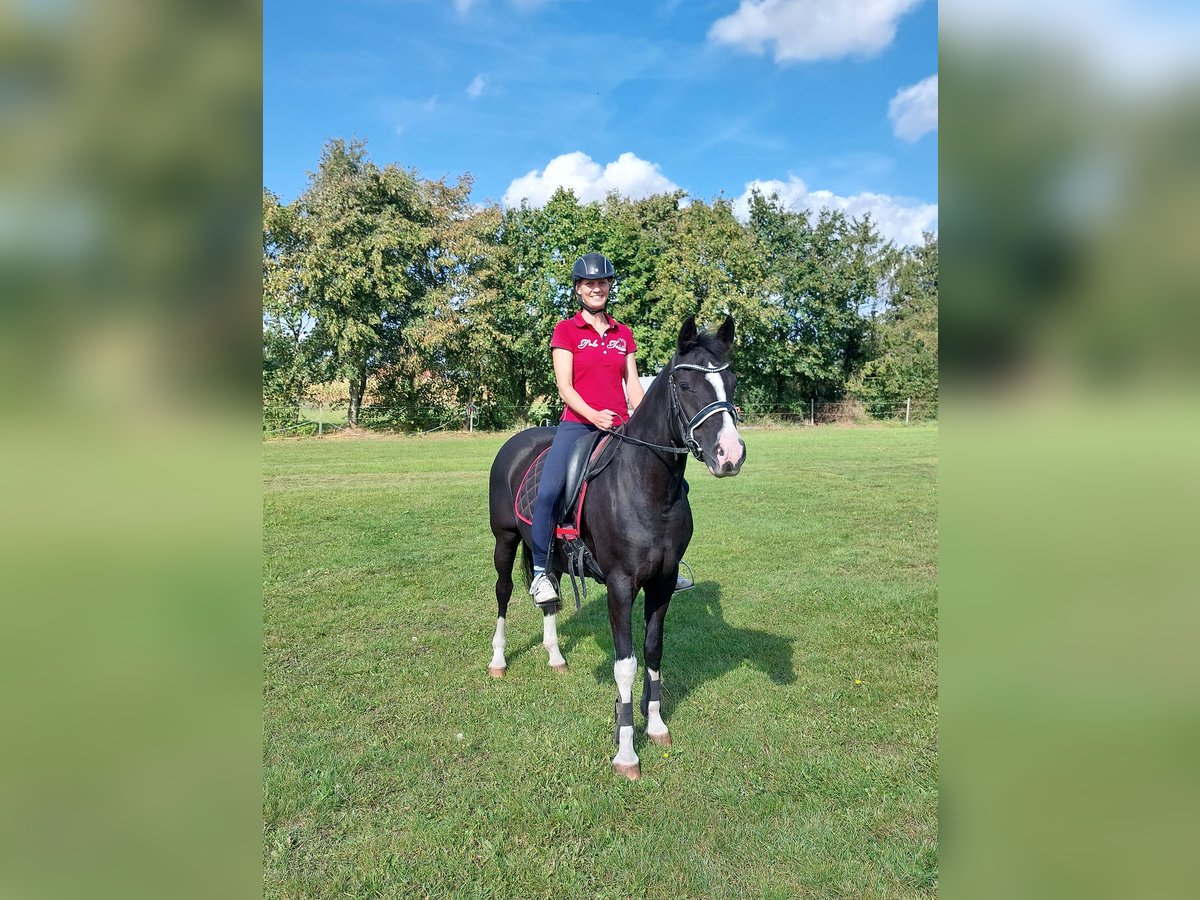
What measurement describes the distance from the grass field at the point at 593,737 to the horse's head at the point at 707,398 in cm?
205

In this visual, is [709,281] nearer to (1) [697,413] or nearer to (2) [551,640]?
(2) [551,640]

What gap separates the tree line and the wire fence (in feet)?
0.65

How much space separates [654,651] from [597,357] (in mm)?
2217

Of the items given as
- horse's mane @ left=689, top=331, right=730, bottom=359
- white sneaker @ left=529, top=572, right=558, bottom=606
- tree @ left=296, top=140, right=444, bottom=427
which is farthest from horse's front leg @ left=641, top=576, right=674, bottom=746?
tree @ left=296, top=140, right=444, bottom=427

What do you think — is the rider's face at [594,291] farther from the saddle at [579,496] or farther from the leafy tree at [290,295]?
the leafy tree at [290,295]

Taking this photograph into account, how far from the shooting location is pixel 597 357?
16.5ft

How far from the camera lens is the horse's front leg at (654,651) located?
4.81 metres

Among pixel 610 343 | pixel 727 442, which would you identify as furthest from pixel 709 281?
pixel 727 442

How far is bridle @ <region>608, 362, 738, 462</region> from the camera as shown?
4031 millimetres

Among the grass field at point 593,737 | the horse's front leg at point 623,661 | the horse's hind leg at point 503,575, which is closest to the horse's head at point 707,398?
the horse's front leg at point 623,661
